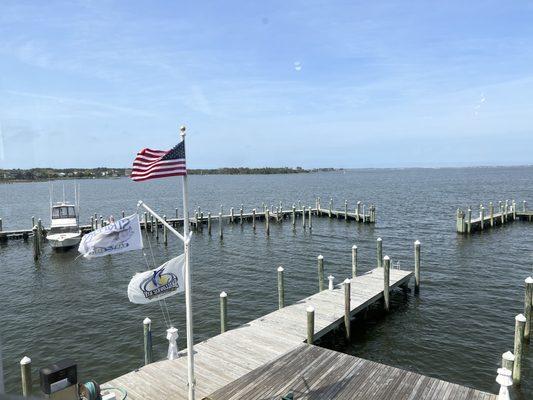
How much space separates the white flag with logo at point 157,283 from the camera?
31.7 feet

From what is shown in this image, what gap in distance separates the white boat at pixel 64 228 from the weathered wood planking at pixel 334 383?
1148 inches

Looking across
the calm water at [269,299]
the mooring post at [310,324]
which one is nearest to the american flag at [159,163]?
the mooring post at [310,324]

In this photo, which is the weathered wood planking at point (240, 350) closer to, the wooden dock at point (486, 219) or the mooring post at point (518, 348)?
the mooring post at point (518, 348)

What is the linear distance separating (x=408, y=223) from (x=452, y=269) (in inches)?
806

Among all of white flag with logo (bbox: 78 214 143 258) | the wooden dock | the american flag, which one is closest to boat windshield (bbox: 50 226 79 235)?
white flag with logo (bbox: 78 214 143 258)

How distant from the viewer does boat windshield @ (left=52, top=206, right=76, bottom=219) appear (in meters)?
39.0

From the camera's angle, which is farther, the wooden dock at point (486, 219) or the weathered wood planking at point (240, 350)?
the wooden dock at point (486, 219)

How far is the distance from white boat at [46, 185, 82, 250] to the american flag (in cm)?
3043

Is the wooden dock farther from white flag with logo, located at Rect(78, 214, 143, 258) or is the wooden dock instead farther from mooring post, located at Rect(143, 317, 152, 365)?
white flag with logo, located at Rect(78, 214, 143, 258)

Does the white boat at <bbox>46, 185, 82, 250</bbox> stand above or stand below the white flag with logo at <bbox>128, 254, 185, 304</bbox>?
below

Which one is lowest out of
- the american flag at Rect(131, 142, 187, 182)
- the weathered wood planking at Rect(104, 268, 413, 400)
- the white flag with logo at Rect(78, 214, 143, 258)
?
the weathered wood planking at Rect(104, 268, 413, 400)

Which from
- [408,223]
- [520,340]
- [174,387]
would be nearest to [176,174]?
[174,387]

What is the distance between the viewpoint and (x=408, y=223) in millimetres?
47625

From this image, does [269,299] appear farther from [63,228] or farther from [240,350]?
[63,228]
